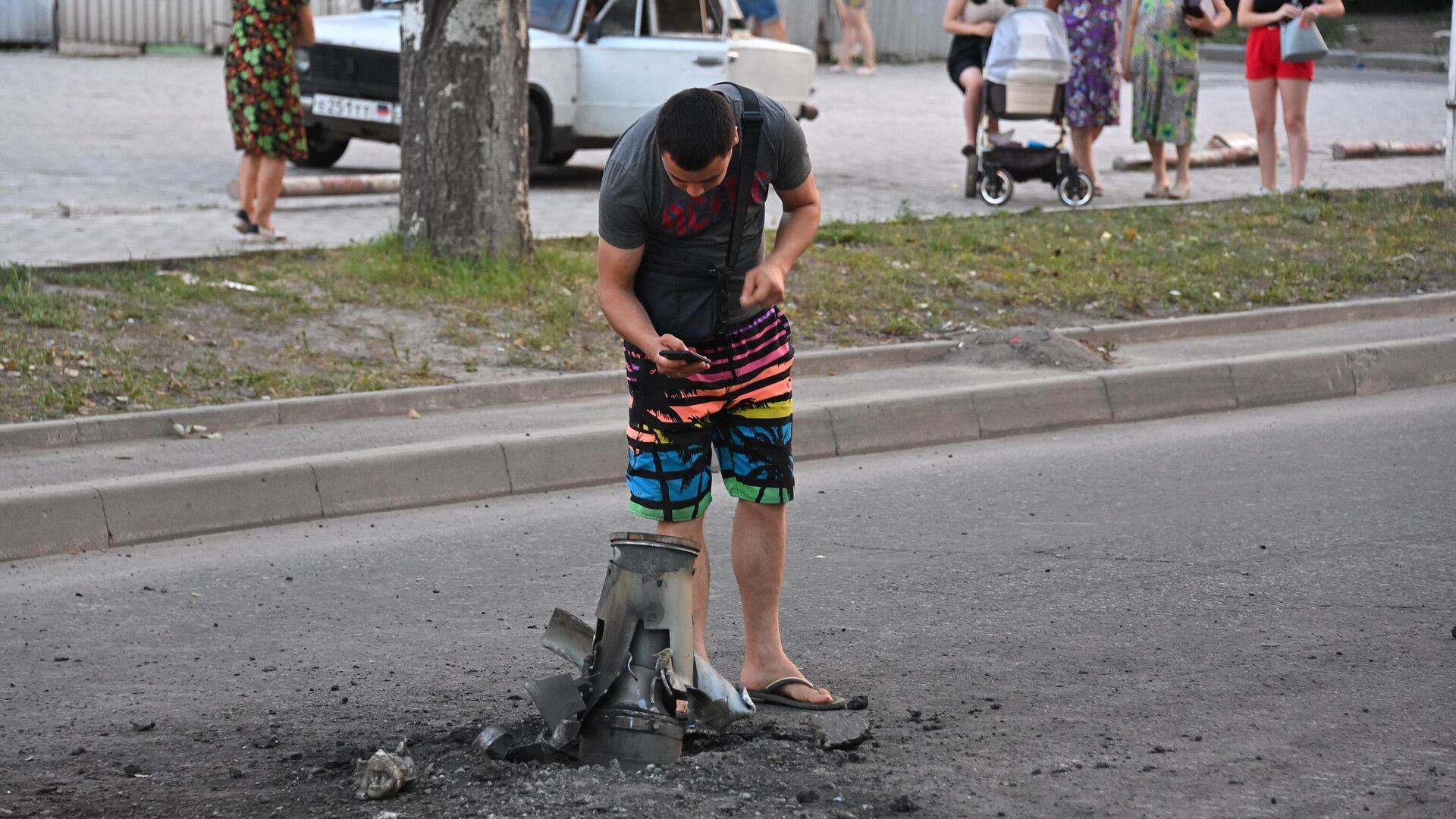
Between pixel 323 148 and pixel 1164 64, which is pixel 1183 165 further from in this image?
pixel 323 148

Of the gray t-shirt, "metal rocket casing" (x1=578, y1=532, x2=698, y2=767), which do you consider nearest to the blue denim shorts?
the gray t-shirt

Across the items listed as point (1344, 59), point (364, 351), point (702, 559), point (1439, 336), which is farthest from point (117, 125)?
point (1344, 59)

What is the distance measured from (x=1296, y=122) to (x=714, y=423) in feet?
32.2

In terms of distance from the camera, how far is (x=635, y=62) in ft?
44.9

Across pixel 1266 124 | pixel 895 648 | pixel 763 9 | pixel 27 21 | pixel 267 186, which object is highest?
pixel 763 9

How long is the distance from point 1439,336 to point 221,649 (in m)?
6.58

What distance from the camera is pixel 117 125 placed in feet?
56.5

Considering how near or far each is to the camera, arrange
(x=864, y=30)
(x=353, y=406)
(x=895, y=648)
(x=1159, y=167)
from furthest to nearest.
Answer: (x=864, y=30), (x=1159, y=167), (x=353, y=406), (x=895, y=648)

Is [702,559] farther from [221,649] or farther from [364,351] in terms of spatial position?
[364,351]

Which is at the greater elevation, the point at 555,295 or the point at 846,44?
the point at 846,44

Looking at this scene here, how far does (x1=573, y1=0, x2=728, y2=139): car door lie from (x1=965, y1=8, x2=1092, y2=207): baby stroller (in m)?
2.48

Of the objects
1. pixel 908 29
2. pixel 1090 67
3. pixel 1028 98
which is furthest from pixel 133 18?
pixel 1028 98

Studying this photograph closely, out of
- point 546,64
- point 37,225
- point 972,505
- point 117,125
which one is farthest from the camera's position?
point 117,125

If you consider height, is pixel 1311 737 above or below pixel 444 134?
below
